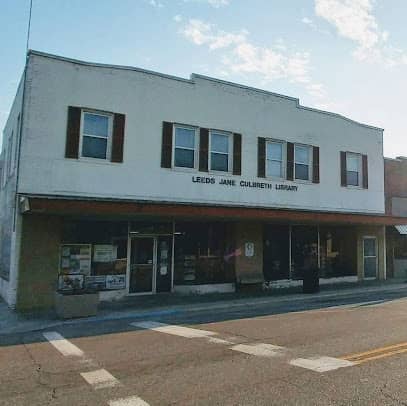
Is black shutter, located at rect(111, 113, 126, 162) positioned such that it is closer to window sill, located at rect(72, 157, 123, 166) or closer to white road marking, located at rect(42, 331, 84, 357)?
window sill, located at rect(72, 157, 123, 166)

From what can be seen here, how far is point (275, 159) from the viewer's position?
1842 centimetres

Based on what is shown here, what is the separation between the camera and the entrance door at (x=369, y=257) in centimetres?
2208

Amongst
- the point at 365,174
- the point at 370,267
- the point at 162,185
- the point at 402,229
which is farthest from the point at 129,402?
the point at 402,229

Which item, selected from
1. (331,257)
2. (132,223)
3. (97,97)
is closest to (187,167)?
(132,223)

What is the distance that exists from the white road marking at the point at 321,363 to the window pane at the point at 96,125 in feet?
33.9

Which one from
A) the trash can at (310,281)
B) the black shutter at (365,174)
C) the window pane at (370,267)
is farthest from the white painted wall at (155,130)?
the window pane at (370,267)

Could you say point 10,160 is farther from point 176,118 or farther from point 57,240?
point 176,118

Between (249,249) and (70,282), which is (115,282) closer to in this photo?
(70,282)

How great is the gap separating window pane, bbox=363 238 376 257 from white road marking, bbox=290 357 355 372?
16341 millimetres

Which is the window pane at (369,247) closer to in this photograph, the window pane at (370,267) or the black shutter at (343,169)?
the window pane at (370,267)

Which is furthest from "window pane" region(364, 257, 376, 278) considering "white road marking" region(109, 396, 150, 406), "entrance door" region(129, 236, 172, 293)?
"white road marking" region(109, 396, 150, 406)

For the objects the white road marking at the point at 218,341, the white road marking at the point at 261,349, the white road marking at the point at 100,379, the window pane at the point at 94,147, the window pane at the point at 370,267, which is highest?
the window pane at the point at 94,147

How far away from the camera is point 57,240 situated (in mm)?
13719

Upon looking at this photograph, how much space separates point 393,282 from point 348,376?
661 inches
